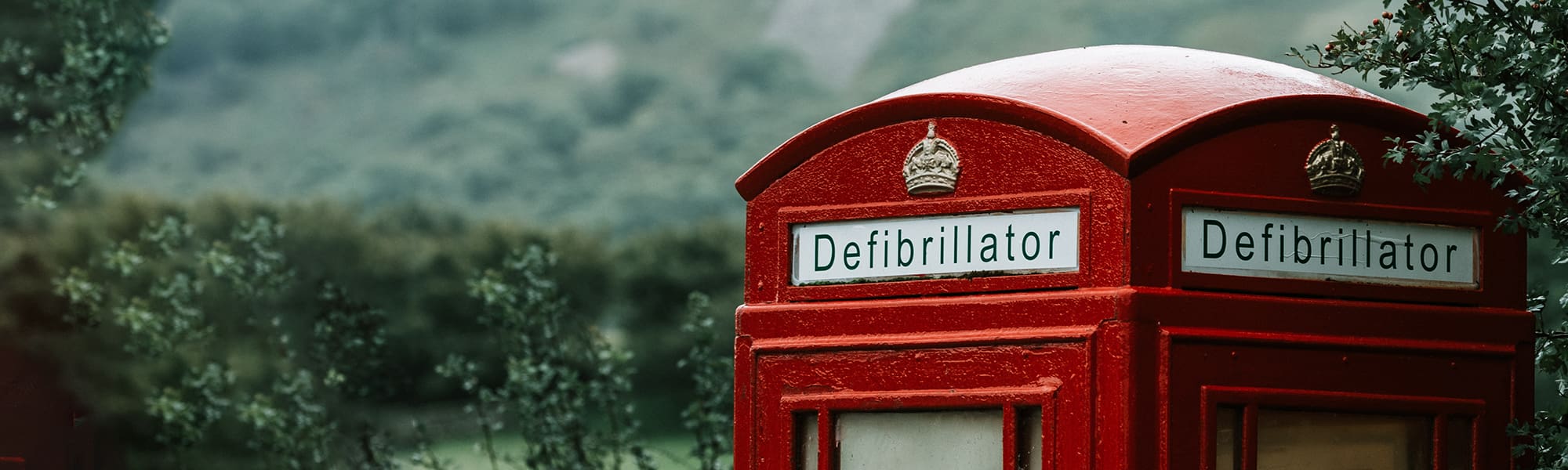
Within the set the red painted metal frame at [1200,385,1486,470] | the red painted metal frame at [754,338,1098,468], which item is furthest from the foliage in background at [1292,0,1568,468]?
the red painted metal frame at [754,338,1098,468]

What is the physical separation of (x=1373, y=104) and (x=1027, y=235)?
0.70 meters

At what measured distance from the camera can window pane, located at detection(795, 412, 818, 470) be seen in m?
3.51

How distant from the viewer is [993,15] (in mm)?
A: 30344

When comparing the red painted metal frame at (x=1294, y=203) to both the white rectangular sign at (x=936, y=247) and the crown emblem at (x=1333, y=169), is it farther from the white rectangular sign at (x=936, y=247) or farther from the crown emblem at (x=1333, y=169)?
the white rectangular sign at (x=936, y=247)

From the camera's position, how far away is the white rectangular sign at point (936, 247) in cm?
325

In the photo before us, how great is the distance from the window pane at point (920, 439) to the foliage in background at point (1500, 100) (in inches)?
34.7

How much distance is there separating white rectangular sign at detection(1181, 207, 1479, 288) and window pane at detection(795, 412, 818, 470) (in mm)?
802

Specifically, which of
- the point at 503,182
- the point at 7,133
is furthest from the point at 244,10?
the point at 7,133

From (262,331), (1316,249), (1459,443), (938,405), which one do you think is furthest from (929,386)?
(262,331)

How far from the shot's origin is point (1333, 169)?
327 centimetres

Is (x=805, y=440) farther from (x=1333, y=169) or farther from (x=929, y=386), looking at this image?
(x=1333, y=169)

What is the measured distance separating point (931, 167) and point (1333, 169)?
0.73m

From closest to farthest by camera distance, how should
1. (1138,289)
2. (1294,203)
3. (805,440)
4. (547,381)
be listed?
(1138,289), (1294,203), (805,440), (547,381)

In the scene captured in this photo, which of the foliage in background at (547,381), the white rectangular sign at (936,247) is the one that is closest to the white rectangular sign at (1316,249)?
the white rectangular sign at (936,247)
